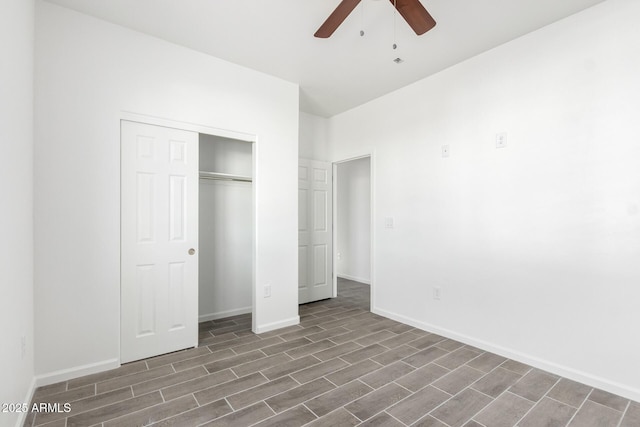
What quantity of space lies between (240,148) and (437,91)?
2.49 meters

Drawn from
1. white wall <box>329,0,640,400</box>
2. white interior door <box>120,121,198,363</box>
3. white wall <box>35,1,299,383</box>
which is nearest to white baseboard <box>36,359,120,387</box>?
white wall <box>35,1,299,383</box>

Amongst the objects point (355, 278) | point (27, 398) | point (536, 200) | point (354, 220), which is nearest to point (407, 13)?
point (536, 200)

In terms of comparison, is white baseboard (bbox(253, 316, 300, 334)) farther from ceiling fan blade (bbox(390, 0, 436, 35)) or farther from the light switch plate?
ceiling fan blade (bbox(390, 0, 436, 35))

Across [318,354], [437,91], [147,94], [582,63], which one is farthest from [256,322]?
[582,63]

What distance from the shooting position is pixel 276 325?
353 cm

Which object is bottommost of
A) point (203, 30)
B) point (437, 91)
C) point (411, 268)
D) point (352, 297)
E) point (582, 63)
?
point (352, 297)

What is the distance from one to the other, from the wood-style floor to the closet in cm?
83

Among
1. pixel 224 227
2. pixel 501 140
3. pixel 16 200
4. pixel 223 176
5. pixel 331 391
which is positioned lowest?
pixel 331 391

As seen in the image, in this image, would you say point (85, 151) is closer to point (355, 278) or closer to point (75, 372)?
point (75, 372)

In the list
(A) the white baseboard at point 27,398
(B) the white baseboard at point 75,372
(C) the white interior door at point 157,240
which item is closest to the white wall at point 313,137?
(C) the white interior door at point 157,240

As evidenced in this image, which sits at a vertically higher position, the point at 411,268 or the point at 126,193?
the point at 126,193

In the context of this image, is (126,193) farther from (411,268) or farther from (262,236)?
(411,268)

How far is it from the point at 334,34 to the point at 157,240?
2458mm

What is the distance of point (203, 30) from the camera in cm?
268
